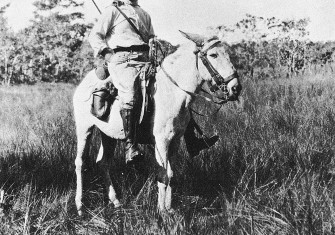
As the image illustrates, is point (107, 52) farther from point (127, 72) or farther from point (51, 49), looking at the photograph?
point (51, 49)

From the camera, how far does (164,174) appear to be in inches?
150

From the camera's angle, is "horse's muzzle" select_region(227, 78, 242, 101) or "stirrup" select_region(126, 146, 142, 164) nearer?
"horse's muzzle" select_region(227, 78, 242, 101)

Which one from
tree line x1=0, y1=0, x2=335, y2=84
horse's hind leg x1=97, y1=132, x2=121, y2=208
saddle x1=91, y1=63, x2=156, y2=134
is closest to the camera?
saddle x1=91, y1=63, x2=156, y2=134

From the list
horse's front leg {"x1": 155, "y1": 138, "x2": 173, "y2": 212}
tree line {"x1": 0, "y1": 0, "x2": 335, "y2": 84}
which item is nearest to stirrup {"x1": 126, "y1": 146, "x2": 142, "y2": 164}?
horse's front leg {"x1": 155, "y1": 138, "x2": 173, "y2": 212}

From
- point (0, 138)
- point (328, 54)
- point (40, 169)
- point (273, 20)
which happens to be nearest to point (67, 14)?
point (273, 20)

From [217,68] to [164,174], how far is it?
4.00 ft

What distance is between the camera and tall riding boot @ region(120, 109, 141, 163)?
3753 mm

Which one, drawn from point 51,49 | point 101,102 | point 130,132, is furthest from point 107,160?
point 51,49

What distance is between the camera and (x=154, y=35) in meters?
4.38

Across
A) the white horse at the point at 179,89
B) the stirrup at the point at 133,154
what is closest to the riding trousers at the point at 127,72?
the white horse at the point at 179,89

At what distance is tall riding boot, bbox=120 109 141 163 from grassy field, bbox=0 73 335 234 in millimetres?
425

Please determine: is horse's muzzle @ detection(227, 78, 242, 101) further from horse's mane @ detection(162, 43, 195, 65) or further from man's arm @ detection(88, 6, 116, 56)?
man's arm @ detection(88, 6, 116, 56)

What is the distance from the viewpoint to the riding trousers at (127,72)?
3.75 metres

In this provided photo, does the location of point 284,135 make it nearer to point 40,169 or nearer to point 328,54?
point 40,169
